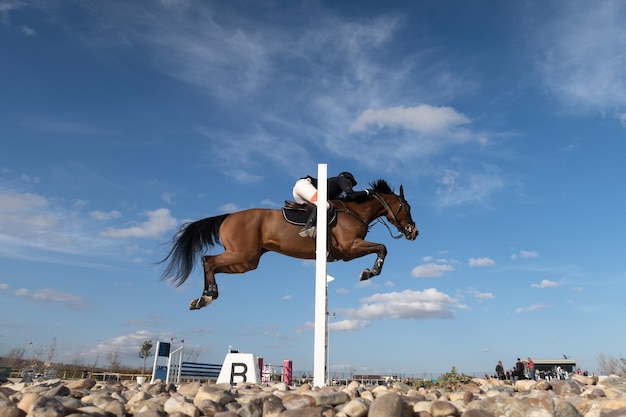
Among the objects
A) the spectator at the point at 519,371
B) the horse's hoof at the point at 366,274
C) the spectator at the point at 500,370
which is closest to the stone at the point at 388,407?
the horse's hoof at the point at 366,274

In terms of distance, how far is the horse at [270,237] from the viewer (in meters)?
8.12

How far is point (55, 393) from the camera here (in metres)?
4.51

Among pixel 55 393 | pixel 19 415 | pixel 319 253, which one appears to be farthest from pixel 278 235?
pixel 19 415

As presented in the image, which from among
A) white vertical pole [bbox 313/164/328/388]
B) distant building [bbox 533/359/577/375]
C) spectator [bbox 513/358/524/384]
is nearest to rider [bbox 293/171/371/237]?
white vertical pole [bbox 313/164/328/388]

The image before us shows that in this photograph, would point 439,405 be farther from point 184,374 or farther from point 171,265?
point 184,374

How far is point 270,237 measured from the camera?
27.6 ft

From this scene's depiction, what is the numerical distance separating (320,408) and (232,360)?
11.5ft

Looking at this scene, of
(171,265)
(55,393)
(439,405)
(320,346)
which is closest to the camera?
(439,405)

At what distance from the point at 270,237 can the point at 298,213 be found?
642 millimetres

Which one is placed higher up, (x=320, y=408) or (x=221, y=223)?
(x=221, y=223)

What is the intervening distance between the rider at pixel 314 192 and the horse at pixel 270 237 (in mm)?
142

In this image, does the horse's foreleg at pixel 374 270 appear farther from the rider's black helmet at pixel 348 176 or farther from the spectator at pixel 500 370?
the spectator at pixel 500 370

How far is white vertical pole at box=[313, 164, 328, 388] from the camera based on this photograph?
6.52m

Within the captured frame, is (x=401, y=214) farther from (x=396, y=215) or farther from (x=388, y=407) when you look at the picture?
(x=388, y=407)
